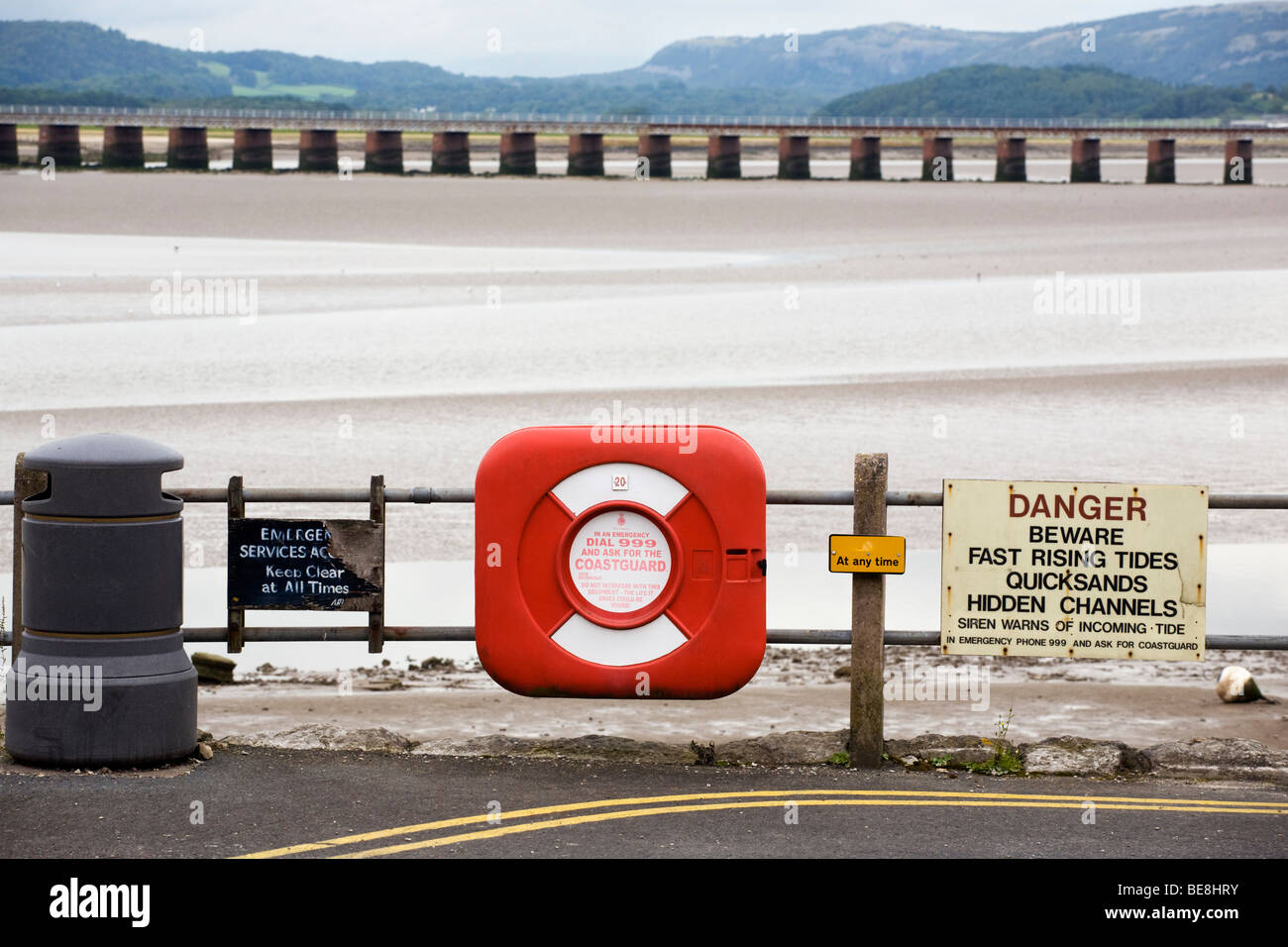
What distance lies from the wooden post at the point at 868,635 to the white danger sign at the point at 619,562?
882mm

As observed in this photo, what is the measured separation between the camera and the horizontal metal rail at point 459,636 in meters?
7.77

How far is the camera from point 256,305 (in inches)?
1200

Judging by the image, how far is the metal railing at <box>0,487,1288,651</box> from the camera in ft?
25.2

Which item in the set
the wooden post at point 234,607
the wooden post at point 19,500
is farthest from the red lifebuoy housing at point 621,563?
the wooden post at point 19,500

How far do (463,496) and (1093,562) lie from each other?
9.44 ft

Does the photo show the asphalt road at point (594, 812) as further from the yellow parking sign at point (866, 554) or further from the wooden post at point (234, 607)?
the yellow parking sign at point (866, 554)

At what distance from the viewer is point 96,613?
7277 mm

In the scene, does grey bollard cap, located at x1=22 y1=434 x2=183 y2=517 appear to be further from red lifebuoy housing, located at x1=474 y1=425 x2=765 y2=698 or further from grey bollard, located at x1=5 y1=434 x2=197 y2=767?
red lifebuoy housing, located at x1=474 y1=425 x2=765 y2=698

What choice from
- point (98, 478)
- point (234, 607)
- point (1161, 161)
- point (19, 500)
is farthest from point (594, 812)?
point (1161, 161)

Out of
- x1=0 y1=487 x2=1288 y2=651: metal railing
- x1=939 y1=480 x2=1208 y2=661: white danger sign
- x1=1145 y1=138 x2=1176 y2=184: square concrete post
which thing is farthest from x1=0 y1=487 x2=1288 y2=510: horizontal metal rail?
x1=1145 y1=138 x2=1176 y2=184: square concrete post

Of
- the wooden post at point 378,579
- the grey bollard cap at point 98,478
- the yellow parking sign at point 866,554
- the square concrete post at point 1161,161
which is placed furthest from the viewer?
the square concrete post at point 1161,161

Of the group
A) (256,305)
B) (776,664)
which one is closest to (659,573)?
(776,664)

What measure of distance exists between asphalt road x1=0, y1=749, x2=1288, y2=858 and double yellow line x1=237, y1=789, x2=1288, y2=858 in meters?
0.01

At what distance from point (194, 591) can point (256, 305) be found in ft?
60.3
